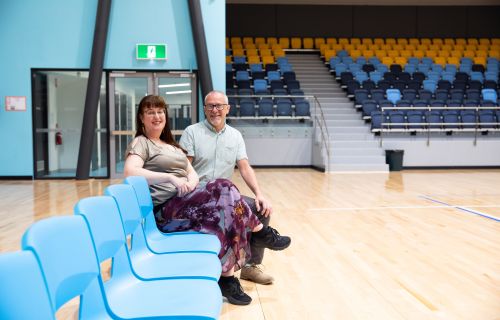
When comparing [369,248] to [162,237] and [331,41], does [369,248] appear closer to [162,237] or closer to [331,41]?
[162,237]

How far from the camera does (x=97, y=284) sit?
62.6 inches

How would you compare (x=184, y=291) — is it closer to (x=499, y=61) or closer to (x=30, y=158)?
(x=30, y=158)

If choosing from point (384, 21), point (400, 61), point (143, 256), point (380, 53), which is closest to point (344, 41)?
point (380, 53)

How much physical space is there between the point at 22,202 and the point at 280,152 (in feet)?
23.3

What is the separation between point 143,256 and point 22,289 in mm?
1327

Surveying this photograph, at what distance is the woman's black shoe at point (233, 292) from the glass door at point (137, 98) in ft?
23.5

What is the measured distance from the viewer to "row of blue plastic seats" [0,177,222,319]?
40.9 inches

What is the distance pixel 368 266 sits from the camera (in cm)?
360

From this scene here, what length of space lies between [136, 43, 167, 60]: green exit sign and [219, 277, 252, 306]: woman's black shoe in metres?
7.28

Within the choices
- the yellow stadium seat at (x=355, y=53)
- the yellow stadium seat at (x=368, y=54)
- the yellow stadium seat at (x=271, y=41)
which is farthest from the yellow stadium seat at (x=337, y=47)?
Result: the yellow stadium seat at (x=271, y=41)

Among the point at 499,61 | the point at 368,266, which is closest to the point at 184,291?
the point at 368,266

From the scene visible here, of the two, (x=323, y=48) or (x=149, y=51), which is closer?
(x=149, y=51)

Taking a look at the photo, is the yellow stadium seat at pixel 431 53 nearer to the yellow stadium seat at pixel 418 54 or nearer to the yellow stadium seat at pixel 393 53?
the yellow stadium seat at pixel 418 54

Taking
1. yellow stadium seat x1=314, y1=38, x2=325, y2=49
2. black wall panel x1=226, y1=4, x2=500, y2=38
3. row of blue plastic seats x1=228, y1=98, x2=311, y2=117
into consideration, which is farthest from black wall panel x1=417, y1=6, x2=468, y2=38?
row of blue plastic seats x1=228, y1=98, x2=311, y2=117
